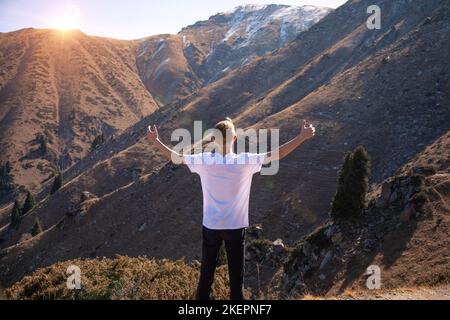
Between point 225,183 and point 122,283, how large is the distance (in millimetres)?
5600

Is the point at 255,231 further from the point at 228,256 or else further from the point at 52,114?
the point at 52,114

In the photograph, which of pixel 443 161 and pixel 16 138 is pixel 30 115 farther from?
pixel 443 161

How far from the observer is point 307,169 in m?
49.1

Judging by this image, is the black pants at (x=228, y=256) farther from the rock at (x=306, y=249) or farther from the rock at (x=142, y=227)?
the rock at (x=142, y=227)

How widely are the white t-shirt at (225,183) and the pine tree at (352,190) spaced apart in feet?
81.6

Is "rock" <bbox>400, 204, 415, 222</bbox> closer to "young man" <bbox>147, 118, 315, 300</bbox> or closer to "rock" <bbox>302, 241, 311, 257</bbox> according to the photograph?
"rock" <bbox>302, 241, 311, 257</bbox>

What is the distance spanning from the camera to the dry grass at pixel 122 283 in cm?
970

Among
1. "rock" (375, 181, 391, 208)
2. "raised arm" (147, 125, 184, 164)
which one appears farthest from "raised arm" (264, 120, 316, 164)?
"rock" (375, 181, 391, 208)

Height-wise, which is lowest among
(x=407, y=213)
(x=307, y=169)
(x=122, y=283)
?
(x=407, y=213)

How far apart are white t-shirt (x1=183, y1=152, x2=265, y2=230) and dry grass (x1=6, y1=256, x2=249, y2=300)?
3257 millimetres

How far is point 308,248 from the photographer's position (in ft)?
97.1

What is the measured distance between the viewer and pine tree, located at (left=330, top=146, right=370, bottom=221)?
1179 inches

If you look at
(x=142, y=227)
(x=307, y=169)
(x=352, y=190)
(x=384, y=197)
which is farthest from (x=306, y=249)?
(x=142, y=227)
